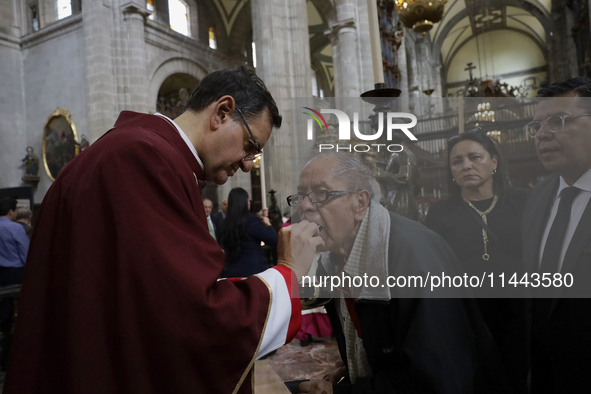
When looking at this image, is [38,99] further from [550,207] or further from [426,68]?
[426,68]

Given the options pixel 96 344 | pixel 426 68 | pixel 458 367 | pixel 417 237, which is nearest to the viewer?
pixel 96 344

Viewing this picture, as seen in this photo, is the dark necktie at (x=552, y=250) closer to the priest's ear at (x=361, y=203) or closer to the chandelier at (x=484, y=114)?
the chandelier at (x=484, y=114)

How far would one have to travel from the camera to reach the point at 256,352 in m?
1.17

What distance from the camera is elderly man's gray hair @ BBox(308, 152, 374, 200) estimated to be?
1407mm

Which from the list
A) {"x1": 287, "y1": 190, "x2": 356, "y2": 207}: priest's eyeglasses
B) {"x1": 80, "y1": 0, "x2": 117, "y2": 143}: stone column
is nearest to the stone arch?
{"x1": 80, "y1": 0, "x2": 117, "y2": 143}: stone column

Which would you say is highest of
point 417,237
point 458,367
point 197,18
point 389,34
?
point 197,18

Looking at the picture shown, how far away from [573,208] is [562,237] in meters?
0.09

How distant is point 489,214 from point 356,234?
419 millimetres

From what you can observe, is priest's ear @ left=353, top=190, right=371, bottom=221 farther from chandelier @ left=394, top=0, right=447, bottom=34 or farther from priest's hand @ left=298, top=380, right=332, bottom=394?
chandelier @ left=394, top=0, right=447, bottom=34

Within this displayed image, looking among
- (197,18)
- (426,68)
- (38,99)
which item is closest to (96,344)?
(38,99)

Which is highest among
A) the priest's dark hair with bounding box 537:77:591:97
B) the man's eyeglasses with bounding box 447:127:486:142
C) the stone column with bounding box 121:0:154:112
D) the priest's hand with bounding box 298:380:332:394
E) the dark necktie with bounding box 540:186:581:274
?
the stone column with bounding box 121:0:154:112

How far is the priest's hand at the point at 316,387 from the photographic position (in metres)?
1.51

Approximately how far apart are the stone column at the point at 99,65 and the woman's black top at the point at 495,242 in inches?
430

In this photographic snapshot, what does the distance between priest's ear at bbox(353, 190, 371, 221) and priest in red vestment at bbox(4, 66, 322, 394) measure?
1.02 feet
